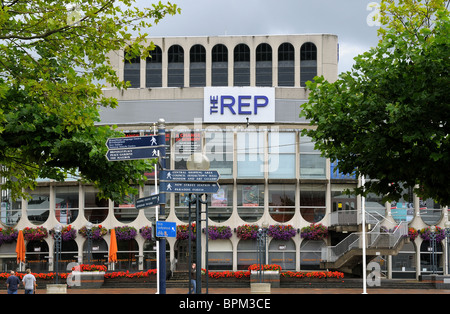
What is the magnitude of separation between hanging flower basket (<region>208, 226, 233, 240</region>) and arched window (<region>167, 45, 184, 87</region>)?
13141mm

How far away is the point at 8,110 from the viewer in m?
14.1

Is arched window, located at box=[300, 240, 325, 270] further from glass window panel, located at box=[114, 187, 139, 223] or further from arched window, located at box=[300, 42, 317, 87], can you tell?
arched window, located at box=[300, 42, 317, 87]

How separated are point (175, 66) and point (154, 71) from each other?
69.7 inches

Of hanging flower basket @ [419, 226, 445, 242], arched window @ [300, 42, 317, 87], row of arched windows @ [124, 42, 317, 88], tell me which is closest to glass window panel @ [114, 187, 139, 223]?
row of arched windows @ [124, 42, 317, 88]

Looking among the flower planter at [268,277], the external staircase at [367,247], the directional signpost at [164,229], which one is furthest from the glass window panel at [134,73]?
the directional signpost at [164,229]

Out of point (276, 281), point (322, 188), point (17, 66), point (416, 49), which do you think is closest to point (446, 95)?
point (416, 49)

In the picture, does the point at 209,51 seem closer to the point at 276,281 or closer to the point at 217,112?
the point at 217,112

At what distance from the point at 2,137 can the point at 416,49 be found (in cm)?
918

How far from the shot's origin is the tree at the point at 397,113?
13234 millimetres

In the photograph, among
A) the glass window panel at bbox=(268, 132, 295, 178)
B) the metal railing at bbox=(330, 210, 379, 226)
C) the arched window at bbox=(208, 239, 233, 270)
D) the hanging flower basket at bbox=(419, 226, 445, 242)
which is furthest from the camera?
the glass window panel at bbox=(268, 132, 295, 178)

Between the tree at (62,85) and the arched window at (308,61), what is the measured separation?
36.2m

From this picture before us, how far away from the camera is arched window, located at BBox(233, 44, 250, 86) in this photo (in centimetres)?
5184

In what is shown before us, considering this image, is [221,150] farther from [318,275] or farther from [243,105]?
[318,275]

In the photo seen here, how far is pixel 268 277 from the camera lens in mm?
38125
